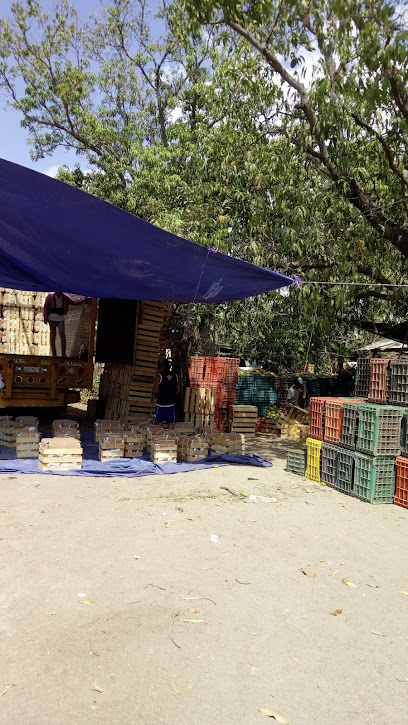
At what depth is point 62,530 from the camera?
5551 millimetres

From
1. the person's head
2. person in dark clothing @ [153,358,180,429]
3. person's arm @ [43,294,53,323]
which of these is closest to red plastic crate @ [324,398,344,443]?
person in dark clothing @ [153,358,180,429]

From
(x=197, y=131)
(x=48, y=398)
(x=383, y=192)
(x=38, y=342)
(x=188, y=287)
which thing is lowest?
(x=48, y=398)

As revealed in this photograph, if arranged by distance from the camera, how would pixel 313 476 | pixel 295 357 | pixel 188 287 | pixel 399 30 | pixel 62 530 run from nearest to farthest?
pixel 62 530 < pixel 399 30 < pixel 313 476 < pixel 188 287 < pixel 295 357

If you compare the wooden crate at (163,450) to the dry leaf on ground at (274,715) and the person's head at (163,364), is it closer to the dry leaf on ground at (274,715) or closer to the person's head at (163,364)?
the person's head at (163,364)

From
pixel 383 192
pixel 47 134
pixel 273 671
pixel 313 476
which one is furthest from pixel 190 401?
pixel 47 134

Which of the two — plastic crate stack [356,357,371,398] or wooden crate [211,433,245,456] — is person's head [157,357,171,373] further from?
plastic crate stack [356,357,371,398]

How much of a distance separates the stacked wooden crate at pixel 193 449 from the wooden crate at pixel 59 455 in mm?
2057

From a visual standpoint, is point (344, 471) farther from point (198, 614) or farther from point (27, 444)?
point (27, 444)

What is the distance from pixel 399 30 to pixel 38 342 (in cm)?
1031

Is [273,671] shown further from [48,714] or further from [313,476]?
[313,476]

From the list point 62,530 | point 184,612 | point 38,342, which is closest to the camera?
point 184,612

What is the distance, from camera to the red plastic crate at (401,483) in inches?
286

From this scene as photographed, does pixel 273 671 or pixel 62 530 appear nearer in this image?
pixel 273 671

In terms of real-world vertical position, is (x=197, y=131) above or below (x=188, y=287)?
above
